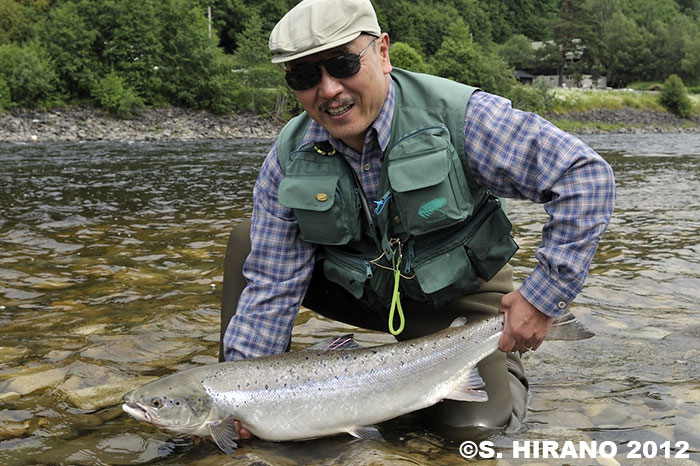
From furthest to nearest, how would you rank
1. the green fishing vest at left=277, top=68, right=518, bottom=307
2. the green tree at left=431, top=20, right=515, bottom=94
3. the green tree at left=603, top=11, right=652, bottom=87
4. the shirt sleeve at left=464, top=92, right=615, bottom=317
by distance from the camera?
1. the green tree at left=603, top=11, right=652, bottom=87
2. the green tree at left=431, top=20, right=515, bottom=94
3. the green fishing vest at left=277, top=68, right=518, bottom=307
4. the shirt sleeve at left=464, top=92, right=615, bottom=317

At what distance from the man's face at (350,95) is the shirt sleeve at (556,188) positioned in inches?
21.1

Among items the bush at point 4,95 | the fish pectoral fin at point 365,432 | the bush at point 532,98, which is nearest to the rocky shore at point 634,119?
the bush at point 532,98

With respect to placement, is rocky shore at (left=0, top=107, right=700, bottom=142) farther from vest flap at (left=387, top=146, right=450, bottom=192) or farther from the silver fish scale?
vest flap at (left=387, top=146, right=450, bottom=192)

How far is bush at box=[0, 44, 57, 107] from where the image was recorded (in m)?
38.0

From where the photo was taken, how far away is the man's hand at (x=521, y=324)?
2861 mm

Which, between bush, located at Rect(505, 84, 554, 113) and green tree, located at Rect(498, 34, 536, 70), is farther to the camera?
green tree, located at Rect(498, 34, 536, 70)

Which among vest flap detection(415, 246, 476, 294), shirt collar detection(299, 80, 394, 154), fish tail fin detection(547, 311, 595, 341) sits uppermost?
shirt collar detection(299, 80, 394, 154)

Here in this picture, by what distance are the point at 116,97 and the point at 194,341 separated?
38.8 m

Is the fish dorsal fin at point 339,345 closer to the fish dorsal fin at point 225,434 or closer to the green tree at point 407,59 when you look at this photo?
the fish dorsal fin at point 225,434

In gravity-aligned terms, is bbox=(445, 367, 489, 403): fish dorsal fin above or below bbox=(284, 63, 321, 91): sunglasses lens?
below

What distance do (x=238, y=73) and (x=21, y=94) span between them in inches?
663

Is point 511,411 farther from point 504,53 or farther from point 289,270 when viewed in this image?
point 504,53

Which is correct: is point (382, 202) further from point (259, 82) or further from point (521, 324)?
point (259, 82)

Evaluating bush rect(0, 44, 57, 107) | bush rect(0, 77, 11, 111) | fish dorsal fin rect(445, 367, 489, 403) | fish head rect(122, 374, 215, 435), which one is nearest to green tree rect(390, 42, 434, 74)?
bush rect(0, 44, 57, 107)
